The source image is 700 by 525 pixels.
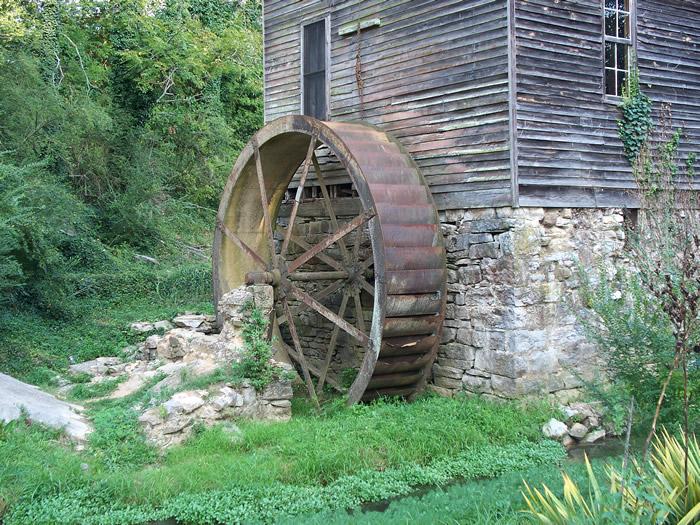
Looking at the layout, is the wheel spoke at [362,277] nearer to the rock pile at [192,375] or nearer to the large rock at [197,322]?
the rock pile at [192,375]

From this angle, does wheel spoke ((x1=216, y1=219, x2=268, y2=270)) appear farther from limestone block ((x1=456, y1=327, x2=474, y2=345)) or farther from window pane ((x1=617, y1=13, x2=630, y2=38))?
window pane ((x1=617, y1=13, x2=630, y2=38))

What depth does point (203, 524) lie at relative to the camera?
5.66 metres

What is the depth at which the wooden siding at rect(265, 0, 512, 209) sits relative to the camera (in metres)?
8.16

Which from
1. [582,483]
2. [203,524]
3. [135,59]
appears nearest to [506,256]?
[582,483]

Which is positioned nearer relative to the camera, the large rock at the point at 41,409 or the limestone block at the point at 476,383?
the large rock at the point at 41,409

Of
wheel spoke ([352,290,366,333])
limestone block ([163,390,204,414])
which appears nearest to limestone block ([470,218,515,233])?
wheel spoke ([352,290,366,333])

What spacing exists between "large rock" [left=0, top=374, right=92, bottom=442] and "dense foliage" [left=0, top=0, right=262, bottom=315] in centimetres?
386

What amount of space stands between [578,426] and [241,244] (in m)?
4.79

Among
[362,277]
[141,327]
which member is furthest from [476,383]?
[141,327]

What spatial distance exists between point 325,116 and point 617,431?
5349mm

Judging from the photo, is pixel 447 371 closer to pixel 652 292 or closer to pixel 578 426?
pixel 578 426

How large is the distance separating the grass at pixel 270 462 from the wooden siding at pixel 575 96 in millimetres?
2441

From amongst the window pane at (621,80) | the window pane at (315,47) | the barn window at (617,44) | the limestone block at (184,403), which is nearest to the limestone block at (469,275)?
the barn window at (617,44)

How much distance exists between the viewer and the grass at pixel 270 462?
575 centimetres
